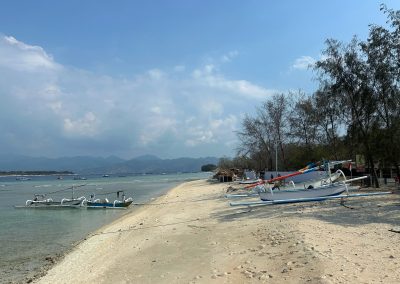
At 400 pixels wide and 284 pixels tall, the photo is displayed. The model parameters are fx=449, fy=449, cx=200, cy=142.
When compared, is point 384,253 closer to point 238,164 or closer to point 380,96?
point 380,96

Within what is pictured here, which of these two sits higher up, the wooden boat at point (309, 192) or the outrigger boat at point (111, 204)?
the wooden boat at point (309, 192)

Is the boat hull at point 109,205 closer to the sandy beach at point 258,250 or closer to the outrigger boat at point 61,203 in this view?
the outrigger boat at point 61,203

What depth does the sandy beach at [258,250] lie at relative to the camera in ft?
32.0

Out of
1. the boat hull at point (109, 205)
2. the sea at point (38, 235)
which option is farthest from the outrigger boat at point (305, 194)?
the boat hull at point (109, 205)

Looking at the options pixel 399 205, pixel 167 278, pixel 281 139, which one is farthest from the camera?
pixel 281 139

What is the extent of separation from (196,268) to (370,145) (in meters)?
20.6

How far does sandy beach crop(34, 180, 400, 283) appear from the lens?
9.75m

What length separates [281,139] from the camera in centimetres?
5722

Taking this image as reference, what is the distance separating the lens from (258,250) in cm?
1227

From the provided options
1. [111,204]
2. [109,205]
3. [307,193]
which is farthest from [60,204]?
[307,193]

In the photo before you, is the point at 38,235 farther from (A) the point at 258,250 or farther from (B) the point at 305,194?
(A) the point at 258,250

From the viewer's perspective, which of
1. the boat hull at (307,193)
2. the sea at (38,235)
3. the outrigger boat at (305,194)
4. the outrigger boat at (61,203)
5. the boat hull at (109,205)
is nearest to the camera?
the sea at (38,235)

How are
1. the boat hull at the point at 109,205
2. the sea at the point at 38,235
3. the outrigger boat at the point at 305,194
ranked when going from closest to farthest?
the sea at the point at 38,235
the outrigger boat at the point at 305,194
the boat hull at the point at 109,205

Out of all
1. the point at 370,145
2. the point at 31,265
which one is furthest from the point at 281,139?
the point at 31,265
